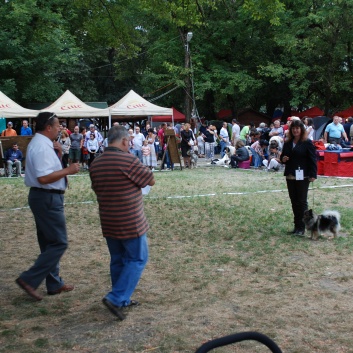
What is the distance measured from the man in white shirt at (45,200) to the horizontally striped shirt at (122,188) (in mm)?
582

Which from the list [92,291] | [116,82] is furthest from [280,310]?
[116,82]

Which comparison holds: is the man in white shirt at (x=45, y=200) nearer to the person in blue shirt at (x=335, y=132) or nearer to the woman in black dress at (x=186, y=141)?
the person in blue shirt at (x=335, y=132)

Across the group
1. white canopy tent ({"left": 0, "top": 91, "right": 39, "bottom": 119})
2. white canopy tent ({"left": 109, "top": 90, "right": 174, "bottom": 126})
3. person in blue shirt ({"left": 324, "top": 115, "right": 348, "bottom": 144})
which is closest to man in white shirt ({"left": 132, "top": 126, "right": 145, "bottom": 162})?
white canopy tent ({"left": 109, "top": 90, "right": 174, "bottom": 126})

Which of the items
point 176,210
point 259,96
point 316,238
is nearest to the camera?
point 316,238

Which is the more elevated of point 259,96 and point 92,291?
point 259,96

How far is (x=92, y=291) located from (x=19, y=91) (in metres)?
31.9

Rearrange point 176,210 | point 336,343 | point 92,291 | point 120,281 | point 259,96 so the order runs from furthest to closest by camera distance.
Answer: point 259,96, point 176,210, point 92,291, point 120,281, point 336,343

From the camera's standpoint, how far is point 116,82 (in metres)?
58.4

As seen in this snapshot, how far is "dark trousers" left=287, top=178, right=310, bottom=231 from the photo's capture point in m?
9.27

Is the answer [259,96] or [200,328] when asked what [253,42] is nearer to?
[259,96]

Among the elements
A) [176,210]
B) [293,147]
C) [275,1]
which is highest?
[275,1]

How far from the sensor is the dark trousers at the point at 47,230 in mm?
5891

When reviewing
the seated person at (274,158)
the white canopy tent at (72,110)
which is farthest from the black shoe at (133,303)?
the white canopy tent at (72,110)

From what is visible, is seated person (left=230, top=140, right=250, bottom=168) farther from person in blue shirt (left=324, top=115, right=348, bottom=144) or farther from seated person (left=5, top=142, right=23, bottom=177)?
seated person (left=5, top=142, right=23, bottom=177)
